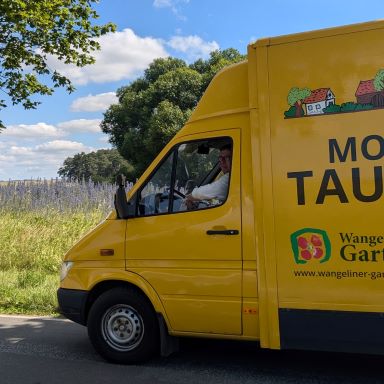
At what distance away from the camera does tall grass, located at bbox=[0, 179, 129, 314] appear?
8406 mm

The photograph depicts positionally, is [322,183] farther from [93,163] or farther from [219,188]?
[93,163]

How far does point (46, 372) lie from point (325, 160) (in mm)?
3399

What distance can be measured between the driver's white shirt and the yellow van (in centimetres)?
2

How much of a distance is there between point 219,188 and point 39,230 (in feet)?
25.1

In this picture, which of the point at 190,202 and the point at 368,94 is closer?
the point at 368,94

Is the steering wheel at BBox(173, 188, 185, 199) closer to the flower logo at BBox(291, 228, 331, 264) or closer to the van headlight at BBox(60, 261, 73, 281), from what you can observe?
the flower logo at BBox(291, 228, 331, 264)

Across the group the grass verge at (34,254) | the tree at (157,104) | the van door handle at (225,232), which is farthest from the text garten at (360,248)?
the tree at (157,104)

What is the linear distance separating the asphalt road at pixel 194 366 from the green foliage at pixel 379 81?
2.62 meters

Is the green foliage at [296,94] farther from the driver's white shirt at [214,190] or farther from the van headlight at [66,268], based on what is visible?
the van headlight at [66,268]

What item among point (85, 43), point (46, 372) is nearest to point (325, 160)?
point (46, 372)

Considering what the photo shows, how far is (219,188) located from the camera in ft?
15.7

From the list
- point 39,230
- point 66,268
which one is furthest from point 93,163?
point 66,268

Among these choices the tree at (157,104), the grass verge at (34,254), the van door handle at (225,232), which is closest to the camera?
the van door handle at (225,232)

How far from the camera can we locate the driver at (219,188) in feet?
15.6
